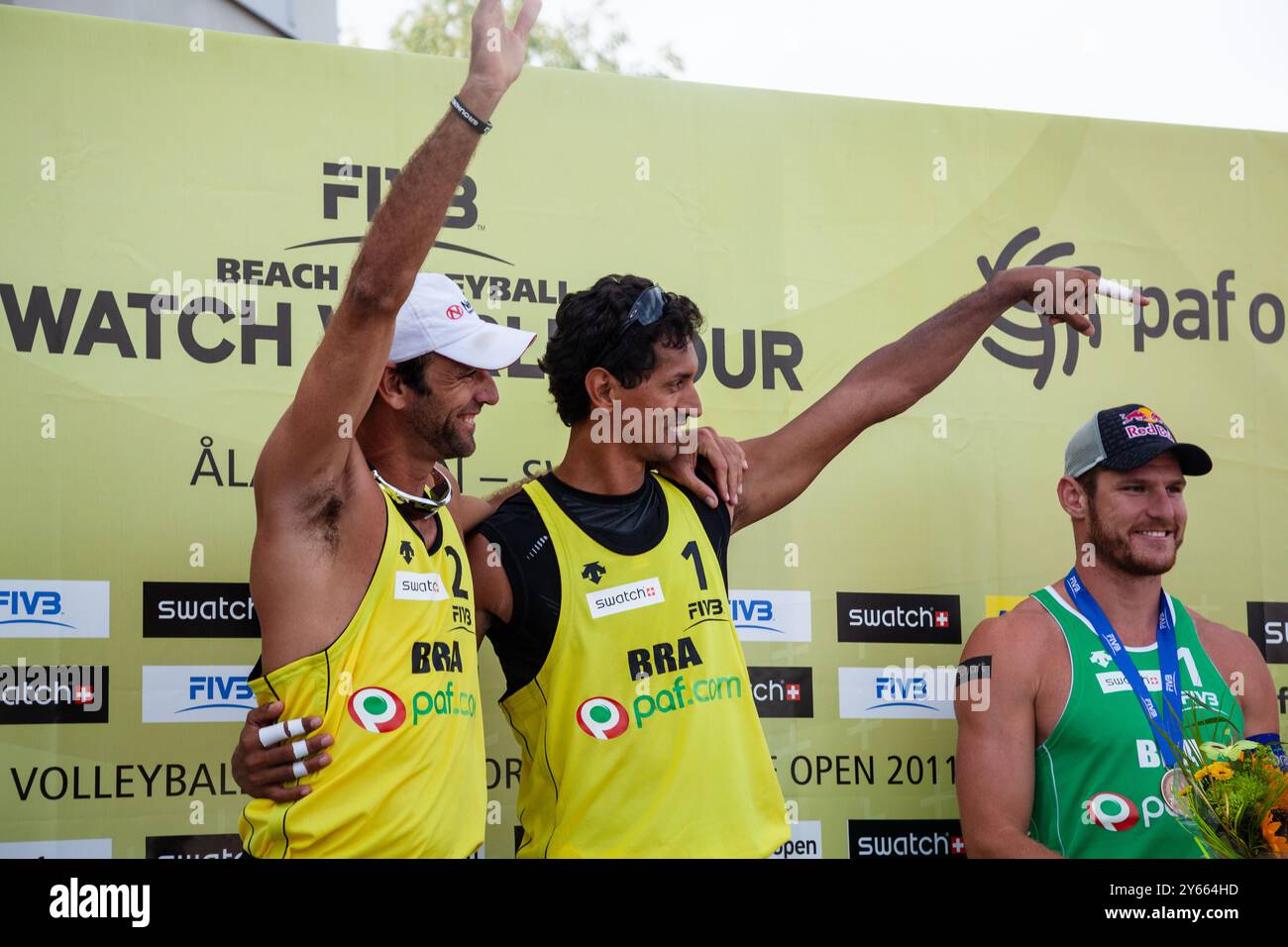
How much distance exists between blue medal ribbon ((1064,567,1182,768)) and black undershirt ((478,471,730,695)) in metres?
0.94

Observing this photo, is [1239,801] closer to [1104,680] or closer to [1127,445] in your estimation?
[1104,680]

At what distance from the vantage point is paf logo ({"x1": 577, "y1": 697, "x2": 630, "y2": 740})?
2727 mm

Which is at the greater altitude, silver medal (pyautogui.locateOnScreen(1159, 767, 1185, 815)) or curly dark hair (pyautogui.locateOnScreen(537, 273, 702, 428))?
curly dark hair (pyautogui.locateOnScreen(537, 273, 702, 428))

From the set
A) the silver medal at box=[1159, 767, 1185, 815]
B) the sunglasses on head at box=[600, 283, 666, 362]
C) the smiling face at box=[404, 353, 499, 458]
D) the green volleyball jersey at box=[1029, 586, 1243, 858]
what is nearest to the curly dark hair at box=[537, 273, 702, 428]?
the sunglasses on head at box=[600, 283, 666, 362]

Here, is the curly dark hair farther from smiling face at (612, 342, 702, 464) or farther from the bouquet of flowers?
the bouquet of flowers

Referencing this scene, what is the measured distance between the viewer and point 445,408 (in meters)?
2.65

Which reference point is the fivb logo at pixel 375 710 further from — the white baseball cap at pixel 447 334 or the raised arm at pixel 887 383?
the raised arm at pixel 887 383

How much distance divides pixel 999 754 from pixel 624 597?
962 millimetres

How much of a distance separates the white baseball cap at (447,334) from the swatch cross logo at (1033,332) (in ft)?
5.09

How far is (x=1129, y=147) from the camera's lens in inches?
151

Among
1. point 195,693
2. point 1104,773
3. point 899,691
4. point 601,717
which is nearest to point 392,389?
point 601,717

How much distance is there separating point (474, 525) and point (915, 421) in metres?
1.31
